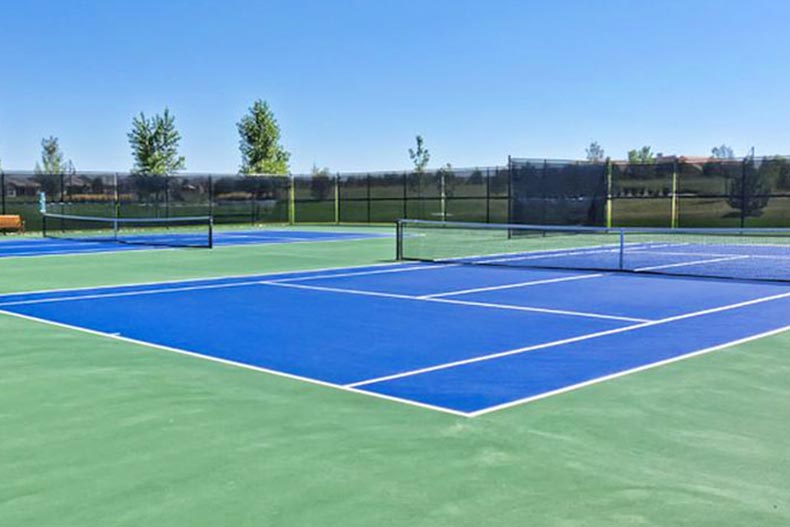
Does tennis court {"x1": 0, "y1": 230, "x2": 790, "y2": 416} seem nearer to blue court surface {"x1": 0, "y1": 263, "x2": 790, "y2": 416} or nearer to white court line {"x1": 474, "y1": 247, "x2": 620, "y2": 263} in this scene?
blue court surface {"x1": 0, "y1": 263, "x2": 790, "y2": 416}

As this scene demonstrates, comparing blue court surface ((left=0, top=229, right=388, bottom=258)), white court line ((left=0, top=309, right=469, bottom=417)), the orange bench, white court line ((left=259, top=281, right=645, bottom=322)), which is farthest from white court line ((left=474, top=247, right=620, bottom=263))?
the orange bench

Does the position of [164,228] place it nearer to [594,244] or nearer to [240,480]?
[594,244]

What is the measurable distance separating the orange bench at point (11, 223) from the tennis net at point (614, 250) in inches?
515

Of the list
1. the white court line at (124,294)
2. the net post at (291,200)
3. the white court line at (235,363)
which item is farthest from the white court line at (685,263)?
the net post at (291,200)

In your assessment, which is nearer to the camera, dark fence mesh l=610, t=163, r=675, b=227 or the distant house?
dark fence mesh l=610, t=163, r=675, b=227

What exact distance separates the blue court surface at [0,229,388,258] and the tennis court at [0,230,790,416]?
8.77 metres

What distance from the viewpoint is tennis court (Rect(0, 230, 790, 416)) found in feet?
21.1

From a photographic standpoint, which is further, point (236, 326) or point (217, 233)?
point (217, 233)

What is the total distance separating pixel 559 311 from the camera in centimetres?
980

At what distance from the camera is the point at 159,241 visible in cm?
2423

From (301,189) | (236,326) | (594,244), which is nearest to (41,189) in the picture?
(301,189)

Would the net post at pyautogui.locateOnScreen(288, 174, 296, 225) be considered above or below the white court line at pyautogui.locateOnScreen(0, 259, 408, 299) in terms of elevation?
above

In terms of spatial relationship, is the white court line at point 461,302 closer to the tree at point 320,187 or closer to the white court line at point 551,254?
the white court line at point 551,254

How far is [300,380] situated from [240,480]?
2.15 meters
